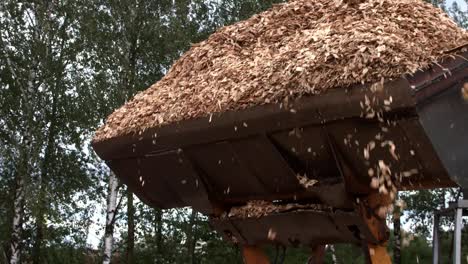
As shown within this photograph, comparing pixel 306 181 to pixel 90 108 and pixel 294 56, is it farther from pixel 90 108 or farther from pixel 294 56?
pixel 90 108

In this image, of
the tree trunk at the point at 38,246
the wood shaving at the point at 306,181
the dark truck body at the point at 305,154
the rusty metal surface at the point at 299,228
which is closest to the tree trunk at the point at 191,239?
the tree trunk at the point at 38,246

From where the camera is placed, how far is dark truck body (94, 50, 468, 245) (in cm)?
349

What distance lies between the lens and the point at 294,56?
4.09m

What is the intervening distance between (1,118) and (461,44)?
13.1 meters

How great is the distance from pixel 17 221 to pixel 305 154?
11.4 meters

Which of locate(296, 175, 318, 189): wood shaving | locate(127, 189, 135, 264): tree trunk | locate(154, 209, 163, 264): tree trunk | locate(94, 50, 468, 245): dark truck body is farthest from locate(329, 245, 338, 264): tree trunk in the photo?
locate(296, 175, 318, 189): wood shaving

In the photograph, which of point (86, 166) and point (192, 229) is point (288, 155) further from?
point (86, 166)

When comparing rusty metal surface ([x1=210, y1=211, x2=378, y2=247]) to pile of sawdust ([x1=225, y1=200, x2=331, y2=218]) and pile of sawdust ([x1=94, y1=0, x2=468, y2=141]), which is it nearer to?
pile of sawdust ([x1=225, y1=200, x2=331, y2=218])

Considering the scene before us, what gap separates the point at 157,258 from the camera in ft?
51.3

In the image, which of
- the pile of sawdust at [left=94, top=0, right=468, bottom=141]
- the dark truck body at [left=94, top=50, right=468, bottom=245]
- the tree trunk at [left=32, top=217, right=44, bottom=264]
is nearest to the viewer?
the dark truck body at [left=94, top=50, right=468, bottom=245]

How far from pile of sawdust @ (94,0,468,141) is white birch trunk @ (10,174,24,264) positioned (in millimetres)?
9583

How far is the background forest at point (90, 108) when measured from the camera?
1434 cm

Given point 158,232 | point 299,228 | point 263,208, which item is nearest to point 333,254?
point 158,232

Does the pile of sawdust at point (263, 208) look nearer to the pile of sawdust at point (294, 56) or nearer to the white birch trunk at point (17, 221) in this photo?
the pile of sawdust at point (294, 56)
